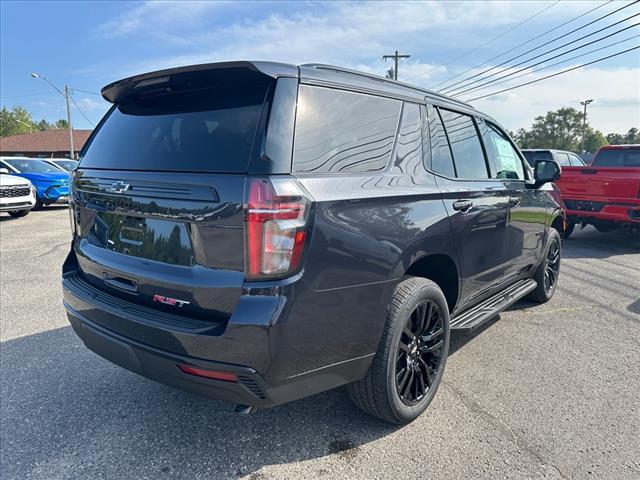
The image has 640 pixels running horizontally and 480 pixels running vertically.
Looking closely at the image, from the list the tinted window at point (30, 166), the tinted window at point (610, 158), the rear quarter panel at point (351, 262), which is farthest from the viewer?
the tinted window at point (30, 166)

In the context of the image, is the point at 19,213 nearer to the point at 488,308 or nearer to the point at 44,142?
the point at 488,308

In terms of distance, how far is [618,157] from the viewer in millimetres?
9055

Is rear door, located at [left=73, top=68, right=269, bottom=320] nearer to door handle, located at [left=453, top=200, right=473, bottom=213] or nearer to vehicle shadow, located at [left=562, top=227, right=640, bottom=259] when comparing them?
door handle, located at [left=453, top=200, right=473, bottom=213]

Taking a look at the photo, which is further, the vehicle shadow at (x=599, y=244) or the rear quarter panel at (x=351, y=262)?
the vehicle shadow at (x=599, y=244)

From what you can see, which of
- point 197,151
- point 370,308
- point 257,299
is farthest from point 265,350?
A: point 197,151

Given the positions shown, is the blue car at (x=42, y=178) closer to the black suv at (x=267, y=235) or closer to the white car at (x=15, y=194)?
the white car at (x=15, y=194)

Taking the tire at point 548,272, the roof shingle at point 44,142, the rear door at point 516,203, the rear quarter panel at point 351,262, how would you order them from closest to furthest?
Answer: the rear quarter panel at point 351,262 < the rear door at point 516,203 < the tire at point 548,272 < the roof shingle at point 44,142

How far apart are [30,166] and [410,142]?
1525 cm

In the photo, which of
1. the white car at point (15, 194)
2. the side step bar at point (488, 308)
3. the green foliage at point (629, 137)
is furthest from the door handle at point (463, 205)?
the green foliage at point (629, 137)

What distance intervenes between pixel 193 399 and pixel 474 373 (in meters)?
2.04

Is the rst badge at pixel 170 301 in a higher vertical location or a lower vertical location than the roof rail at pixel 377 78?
lower

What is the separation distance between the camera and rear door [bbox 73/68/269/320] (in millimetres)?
1898

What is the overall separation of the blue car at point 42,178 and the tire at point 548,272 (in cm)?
1369

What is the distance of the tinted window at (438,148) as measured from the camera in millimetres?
2883
